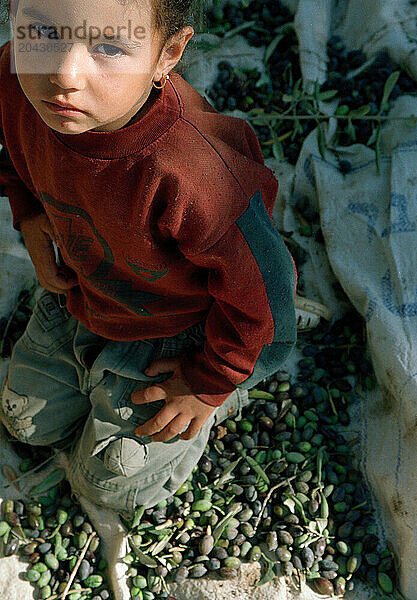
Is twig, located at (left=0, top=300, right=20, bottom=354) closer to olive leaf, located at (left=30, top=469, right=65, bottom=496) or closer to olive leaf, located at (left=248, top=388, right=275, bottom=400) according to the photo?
olive leaf, located at (left=30, top=469, right=65, bottom=496)

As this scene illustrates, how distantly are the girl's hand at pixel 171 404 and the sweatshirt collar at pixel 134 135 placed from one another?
0.47 meters

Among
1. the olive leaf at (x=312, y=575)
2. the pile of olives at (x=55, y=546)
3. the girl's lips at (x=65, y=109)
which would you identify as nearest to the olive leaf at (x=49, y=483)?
the pile of olives at (x=55, y=546)

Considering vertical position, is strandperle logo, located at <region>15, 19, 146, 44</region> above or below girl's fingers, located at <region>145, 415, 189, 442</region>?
above

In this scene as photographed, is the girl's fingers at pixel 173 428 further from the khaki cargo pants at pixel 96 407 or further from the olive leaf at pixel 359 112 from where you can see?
the olive leaf at pixel 359 112

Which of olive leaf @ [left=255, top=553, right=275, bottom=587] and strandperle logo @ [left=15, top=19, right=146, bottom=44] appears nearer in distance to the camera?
strandperle logo @ [left=15, top=19, right=146, bottom=44]

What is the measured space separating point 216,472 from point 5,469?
464 mm

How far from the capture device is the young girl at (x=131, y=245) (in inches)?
28.5

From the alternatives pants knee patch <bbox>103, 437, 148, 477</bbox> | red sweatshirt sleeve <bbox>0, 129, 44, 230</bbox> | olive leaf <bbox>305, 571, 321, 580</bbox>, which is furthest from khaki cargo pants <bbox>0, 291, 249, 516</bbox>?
olive leaf <bbox>305, 571, 321, 580</bbox>

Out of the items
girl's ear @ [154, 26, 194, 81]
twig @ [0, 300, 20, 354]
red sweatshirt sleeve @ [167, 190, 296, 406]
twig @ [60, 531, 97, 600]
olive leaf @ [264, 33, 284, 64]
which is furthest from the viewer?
olive leaf @ [264, 33, 284, 64]

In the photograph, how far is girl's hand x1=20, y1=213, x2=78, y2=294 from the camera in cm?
125

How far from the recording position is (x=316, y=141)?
1.85m

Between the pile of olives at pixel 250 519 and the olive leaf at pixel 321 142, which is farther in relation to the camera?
the olive leaf at pixel 321 142

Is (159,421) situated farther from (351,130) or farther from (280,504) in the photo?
(351,130)

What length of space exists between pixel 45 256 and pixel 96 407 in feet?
0.99
